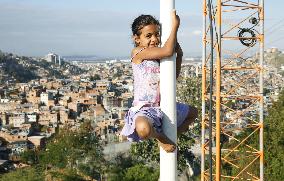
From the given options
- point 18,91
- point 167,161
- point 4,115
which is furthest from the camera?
point 18,91

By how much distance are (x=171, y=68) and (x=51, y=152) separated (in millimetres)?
17531

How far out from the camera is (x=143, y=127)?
1068mm

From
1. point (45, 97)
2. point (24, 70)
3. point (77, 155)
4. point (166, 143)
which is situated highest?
point (24, 70)

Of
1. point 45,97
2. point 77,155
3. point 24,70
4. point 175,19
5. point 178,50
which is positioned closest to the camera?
point 175,19

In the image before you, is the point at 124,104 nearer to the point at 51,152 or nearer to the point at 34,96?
the point at 34,96

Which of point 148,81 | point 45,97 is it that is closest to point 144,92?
point 148,81

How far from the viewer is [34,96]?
47219mm

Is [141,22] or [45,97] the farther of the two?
[45,97]

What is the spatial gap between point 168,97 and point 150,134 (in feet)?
0.31

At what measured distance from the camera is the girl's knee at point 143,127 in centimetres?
106

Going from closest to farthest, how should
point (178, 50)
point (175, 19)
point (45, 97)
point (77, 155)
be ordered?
1. point (175, 19)
2. point (178, 50)
3. point (77, 155)
4. point (45, 97)

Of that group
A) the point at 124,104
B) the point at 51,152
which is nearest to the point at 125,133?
the point at 51,152

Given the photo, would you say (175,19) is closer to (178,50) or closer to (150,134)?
(178,50)

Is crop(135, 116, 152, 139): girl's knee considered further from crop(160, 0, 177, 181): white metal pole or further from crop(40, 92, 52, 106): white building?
crop(40, 92, 52, 106): white building
